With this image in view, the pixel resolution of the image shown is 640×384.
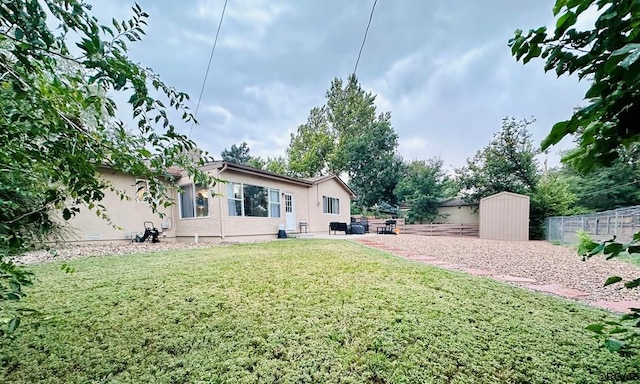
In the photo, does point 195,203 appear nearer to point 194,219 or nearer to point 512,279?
point 194,219

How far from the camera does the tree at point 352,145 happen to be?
85.2 ft

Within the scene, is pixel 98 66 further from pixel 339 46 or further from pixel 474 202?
pixel 474 202

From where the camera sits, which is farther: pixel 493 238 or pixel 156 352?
pixel 493 238

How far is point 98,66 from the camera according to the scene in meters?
1.17

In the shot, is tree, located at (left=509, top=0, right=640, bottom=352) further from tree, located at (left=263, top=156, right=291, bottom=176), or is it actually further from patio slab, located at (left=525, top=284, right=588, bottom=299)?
tree, located at (left=263, top=156, right=291, bottom=176)

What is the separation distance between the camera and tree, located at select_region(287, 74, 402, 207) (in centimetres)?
2597

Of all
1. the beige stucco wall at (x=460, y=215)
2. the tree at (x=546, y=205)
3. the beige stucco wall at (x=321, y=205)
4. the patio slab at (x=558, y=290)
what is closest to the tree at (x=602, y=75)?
the patio slab at (x=558, y=290)

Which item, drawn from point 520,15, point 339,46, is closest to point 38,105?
point 520,15

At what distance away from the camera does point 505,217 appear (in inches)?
492

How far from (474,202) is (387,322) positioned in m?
15.7

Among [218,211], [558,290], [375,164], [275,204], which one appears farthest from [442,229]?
[558,290]

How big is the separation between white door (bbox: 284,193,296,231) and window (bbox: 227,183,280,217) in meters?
0.59

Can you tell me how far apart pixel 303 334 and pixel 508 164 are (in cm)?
1642

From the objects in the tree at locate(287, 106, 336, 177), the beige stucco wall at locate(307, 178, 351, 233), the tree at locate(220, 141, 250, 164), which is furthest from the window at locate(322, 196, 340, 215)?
the tree at locate(220, 141, 250, 164)
